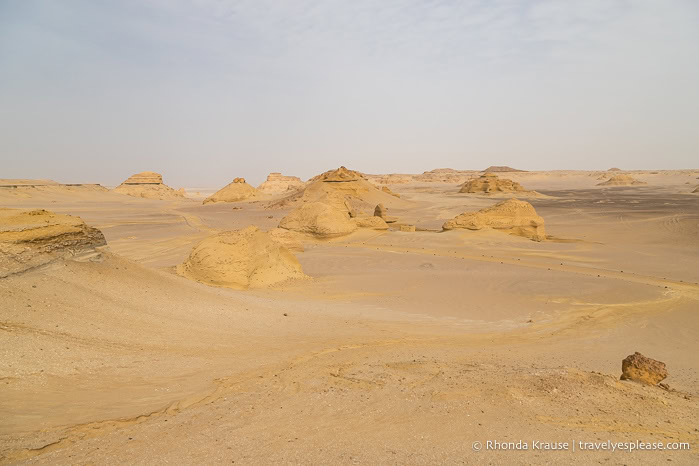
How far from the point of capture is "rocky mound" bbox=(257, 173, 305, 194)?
7213cm

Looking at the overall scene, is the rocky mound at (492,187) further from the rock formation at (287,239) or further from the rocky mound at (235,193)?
the rock formation at (287,239)

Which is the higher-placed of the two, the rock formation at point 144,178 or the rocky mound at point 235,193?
the rock formation at point 144,178

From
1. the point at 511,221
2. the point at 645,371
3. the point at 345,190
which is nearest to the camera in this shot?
the point at 645,371

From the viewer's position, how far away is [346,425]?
365cm

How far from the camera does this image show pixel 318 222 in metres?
19.3

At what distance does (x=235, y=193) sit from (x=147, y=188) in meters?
23.5

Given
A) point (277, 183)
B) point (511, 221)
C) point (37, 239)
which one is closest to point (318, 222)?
point (511, 221)

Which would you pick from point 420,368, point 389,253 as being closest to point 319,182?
point 389,253

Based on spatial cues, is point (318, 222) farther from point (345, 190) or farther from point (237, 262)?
point (345, 190)

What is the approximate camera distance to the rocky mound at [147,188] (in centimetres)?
6294

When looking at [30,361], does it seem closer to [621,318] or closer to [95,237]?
[95,237]

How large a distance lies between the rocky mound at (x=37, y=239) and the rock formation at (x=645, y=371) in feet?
21.7

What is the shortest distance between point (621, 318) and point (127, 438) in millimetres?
8555

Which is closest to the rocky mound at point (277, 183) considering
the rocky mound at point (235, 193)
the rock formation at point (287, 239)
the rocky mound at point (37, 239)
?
the rocky mound at point (235, 193)
